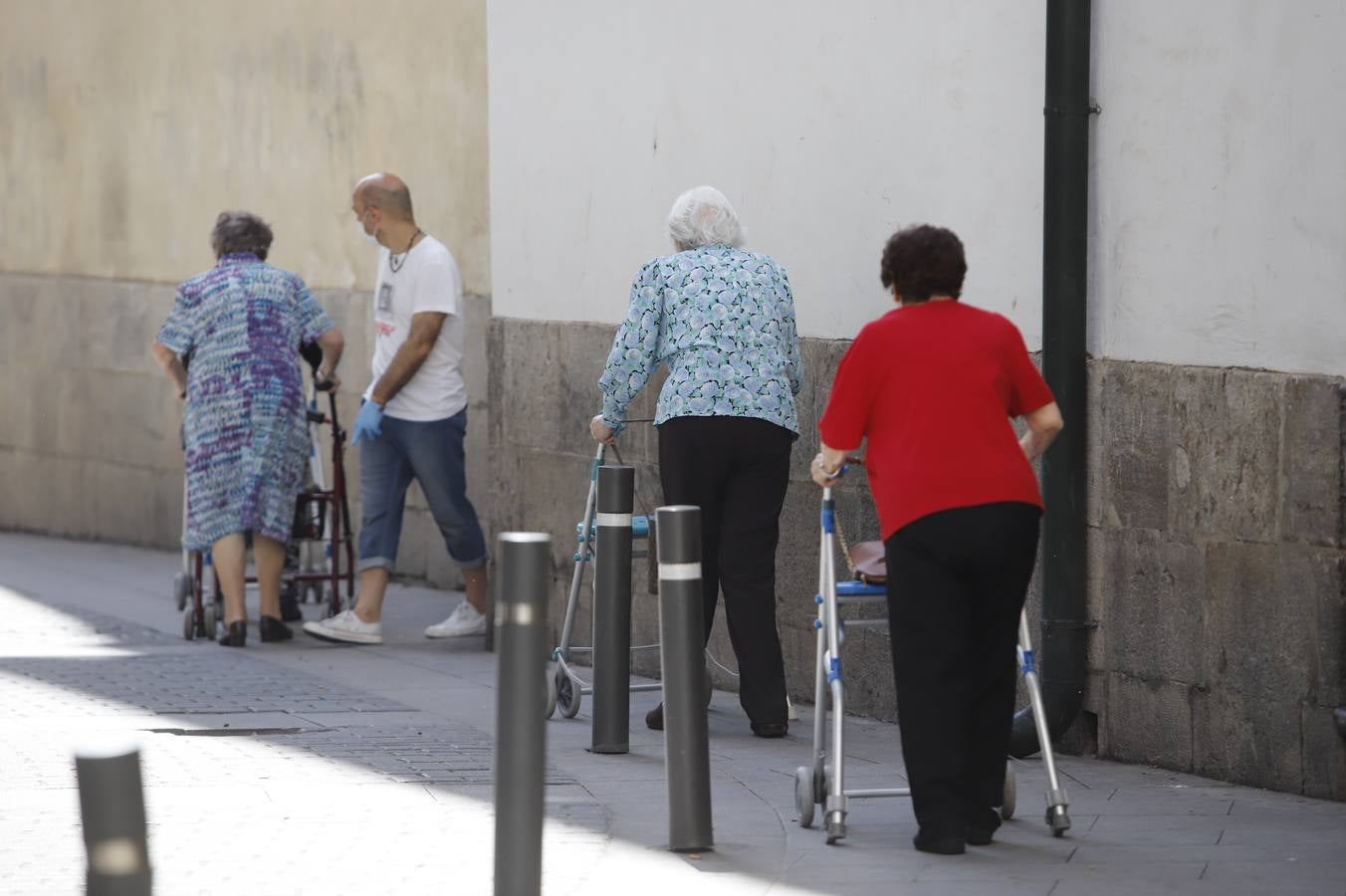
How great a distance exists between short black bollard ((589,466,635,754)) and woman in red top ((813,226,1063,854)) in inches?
59.7

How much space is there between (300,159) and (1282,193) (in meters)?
8.06

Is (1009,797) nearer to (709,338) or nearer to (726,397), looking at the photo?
(726,397)

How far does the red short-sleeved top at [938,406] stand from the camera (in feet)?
19.5

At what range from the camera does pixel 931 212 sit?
814cm

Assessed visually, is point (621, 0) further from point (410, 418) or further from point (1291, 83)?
point (1291, 83)

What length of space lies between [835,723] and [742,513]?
1900 millimetres

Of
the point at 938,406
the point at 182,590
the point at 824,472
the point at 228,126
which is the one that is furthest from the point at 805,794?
the point at 228,126

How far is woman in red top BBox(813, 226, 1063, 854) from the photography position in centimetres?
596

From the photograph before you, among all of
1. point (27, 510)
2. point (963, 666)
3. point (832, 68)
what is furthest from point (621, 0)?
point (27, 510)

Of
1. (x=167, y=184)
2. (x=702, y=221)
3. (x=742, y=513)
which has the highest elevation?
(x=167, y=184)

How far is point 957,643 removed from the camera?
6.04 metres

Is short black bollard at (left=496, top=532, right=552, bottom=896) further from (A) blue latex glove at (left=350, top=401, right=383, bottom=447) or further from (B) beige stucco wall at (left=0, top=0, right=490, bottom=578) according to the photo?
(B) beige stucco wall at (left=0, top=0, right=490, bottom=578)

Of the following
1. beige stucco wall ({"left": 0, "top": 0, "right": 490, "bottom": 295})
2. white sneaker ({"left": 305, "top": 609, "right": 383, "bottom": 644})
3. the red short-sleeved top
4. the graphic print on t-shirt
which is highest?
beige stucco wall ({"left": 0, "top": 0, "right": 490, "bottom": 295})

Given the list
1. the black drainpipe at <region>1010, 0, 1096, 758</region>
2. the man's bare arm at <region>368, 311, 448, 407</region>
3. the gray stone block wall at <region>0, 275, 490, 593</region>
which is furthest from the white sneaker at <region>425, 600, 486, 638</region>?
the gray stone block wall at <region>0, 275, 490, 593</region>
